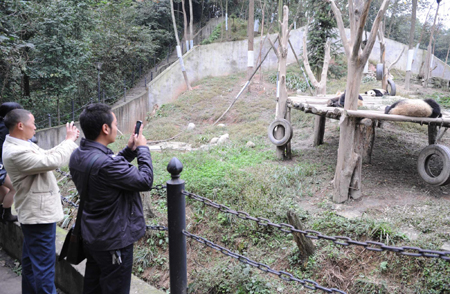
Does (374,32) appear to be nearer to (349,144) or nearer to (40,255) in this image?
(349,144)

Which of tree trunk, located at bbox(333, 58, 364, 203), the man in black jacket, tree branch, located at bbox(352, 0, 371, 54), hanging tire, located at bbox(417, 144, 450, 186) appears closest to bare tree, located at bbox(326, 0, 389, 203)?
tree trunk, located at bbox(333, 58, 364, 203)

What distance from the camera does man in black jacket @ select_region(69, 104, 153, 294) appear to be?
86.4 inches

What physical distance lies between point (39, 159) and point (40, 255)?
2.78ft

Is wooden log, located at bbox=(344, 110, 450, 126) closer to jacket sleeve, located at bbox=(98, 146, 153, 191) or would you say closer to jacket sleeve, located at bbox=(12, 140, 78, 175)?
jacket sleeve, located at bbox=(98, 146, 153, 191)

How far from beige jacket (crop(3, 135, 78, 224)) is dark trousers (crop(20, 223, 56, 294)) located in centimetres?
11

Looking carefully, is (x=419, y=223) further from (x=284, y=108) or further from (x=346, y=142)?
(x=284, y=108)

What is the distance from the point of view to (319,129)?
9.27 metres

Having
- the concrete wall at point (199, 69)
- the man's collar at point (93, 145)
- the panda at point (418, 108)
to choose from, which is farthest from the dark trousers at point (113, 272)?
the concrete wall at point (199, 69)

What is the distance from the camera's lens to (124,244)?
7.32ft

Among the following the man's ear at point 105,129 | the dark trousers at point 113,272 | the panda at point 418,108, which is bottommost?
the dark trousers at point 113,272

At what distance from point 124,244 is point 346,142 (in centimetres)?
471

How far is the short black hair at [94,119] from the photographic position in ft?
7.52

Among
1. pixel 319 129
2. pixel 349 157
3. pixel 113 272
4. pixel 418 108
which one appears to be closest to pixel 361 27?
pixel 418 108

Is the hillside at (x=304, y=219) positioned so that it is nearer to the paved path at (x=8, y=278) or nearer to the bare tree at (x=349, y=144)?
the bare tree at (x=349, y=144)
